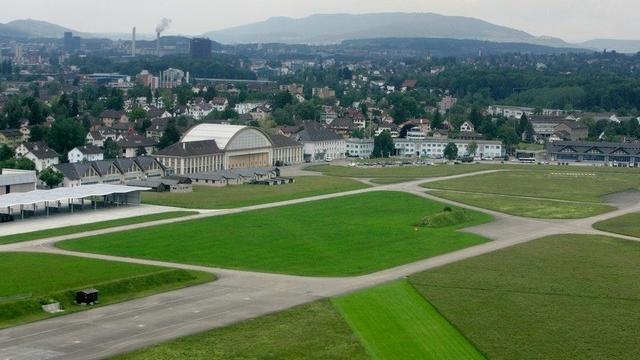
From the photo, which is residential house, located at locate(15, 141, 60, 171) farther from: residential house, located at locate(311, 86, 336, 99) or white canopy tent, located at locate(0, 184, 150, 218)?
residential house, located at locate(311, 86, 336, 99)

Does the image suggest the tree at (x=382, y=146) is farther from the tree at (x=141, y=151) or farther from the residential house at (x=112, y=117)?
the residential house at (x=112, y=117)

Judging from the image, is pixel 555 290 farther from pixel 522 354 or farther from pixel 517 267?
pixel 522 354

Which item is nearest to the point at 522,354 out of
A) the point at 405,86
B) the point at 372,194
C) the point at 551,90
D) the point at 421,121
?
the point at 372,194

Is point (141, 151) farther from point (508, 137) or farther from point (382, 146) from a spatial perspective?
point (508, 137)

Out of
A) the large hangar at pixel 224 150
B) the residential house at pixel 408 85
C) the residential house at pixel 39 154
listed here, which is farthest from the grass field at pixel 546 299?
the residential house at pixel 408 85

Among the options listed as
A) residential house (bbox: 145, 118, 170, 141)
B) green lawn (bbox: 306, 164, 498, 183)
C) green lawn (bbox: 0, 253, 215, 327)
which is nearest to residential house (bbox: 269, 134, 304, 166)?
green lawn (bbox: 306, 164, 498, 183)

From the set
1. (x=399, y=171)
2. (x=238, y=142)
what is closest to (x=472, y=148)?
(x=399, y=171)
